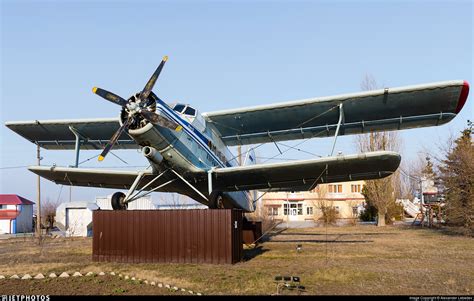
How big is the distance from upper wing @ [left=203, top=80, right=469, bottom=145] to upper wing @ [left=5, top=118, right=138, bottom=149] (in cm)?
484

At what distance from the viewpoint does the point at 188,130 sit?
14.5 m

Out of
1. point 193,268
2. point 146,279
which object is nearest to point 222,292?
point 146,279

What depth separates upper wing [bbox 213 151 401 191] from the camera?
13.8 m

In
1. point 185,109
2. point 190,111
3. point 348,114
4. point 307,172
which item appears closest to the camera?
point 185,109

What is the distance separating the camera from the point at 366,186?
40.5 meters

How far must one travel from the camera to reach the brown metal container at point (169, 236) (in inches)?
507

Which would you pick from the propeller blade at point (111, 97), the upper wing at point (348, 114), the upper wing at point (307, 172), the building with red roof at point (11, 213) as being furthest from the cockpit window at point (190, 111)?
the building with red roof at point (11, 213)

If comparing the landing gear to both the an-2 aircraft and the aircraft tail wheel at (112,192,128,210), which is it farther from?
the aircraft tail wheel at (112,192,128,210)

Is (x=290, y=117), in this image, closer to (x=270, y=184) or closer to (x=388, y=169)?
(x=270, y=184)

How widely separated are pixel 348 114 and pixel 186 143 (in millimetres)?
6138

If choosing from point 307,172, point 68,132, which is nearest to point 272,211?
point 68,132

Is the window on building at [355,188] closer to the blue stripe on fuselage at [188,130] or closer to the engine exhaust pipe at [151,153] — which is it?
the blue stripe on fuselage at [188,130]

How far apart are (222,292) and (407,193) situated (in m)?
75.8

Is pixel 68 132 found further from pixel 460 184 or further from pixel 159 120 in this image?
pixel 460 184
